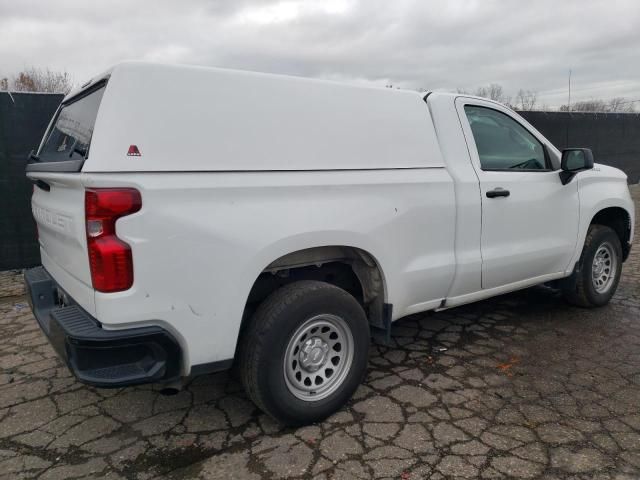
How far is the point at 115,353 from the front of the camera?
2260 millimetres

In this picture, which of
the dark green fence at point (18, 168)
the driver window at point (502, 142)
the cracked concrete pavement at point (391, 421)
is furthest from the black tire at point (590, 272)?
the dark green fence at point (18, 168)

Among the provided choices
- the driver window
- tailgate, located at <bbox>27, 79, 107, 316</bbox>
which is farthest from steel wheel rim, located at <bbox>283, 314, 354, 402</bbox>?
the driver window

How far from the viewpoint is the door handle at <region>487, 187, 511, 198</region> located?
3.54 meters

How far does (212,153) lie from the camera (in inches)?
95.0

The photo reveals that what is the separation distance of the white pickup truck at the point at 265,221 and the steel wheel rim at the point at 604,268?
1.24m

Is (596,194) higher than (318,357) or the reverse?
higher

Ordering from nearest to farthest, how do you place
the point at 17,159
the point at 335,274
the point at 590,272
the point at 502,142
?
the point at 335,274, the point at 502,142, the point at 590,272, the point at 17,159

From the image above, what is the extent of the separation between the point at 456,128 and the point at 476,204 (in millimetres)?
558

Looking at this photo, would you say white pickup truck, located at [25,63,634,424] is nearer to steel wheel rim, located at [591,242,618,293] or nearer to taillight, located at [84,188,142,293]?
taillight, located at [84,188,142,293]

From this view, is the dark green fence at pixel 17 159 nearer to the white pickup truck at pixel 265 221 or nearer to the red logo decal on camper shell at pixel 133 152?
the white pickup truck at pixel 265 221

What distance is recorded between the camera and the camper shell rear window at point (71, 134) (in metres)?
2.40

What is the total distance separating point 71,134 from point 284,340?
5.61ft

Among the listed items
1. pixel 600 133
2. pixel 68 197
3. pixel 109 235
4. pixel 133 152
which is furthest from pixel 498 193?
pixel 600 133

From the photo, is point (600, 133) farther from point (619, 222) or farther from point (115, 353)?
point (115, 353)
